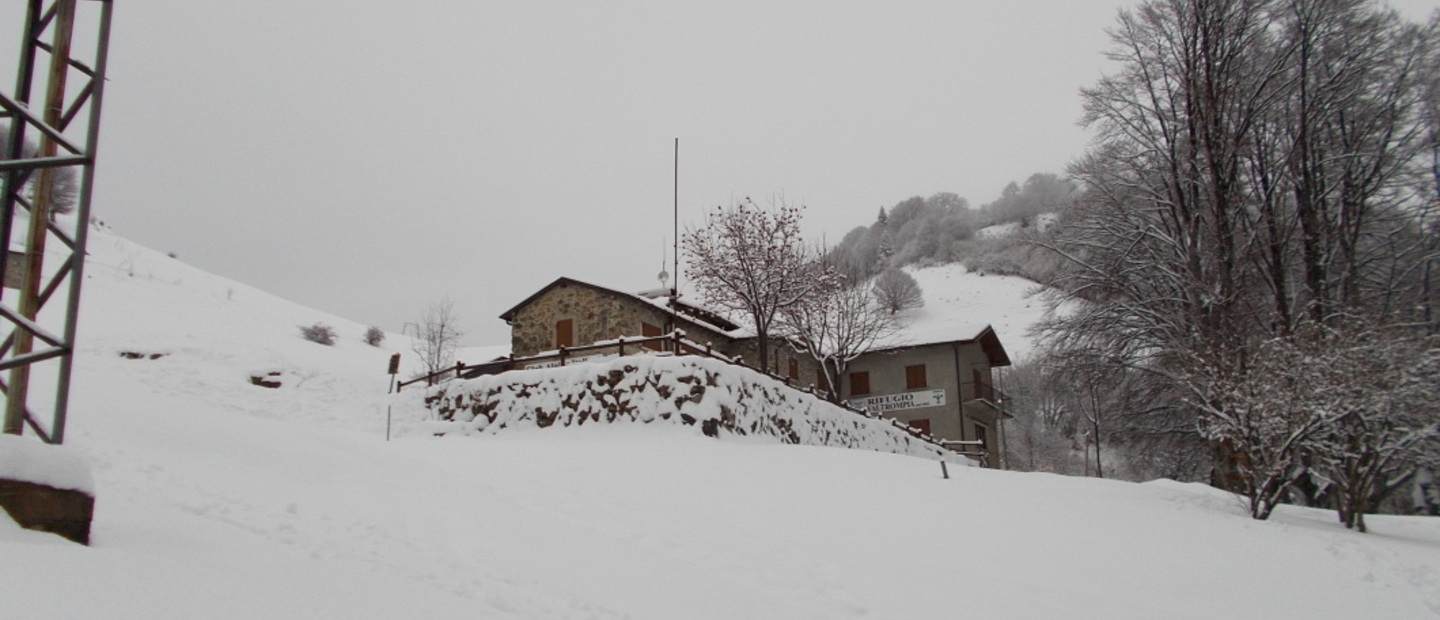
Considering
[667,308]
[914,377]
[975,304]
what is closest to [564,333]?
[667,308]

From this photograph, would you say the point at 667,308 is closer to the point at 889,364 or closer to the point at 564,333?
the point at 564,333

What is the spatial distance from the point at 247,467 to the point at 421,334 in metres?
38.4

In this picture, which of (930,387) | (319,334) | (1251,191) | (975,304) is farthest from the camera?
(975,304)

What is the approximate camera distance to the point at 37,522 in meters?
4.51

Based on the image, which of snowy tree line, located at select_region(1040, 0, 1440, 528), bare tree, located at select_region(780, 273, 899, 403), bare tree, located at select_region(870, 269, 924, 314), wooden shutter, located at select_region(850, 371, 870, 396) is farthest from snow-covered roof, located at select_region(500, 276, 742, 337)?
bare tree, located at select_region(870, 269, 924, 314)

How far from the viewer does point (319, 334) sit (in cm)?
4097

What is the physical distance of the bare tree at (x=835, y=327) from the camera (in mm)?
32781

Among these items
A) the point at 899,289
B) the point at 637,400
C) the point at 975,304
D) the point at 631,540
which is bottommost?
the point at 631,540

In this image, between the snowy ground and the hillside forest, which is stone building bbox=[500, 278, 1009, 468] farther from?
the snowy ground

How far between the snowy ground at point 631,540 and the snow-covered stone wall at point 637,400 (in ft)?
3.20

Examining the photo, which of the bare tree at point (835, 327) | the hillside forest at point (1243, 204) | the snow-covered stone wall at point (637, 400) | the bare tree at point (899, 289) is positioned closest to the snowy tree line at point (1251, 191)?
the hillside forest at point (1243, 204)

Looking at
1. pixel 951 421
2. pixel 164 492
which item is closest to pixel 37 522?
pixel 164 492

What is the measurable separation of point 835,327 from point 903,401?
406 centimetres

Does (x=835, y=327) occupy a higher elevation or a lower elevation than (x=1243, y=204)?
lower
